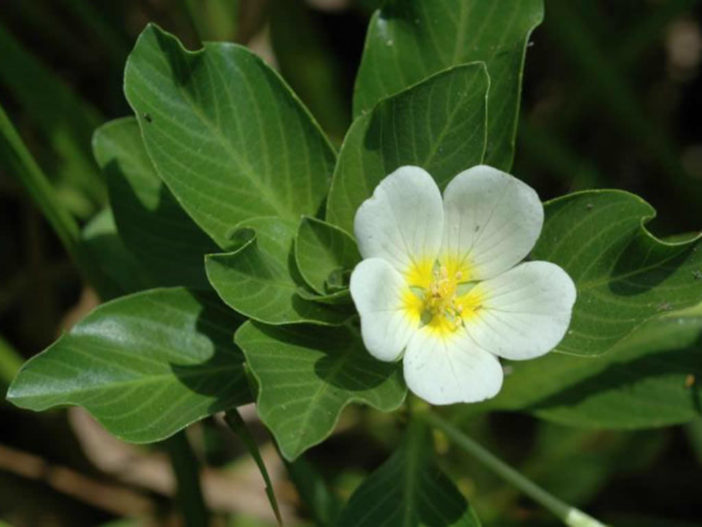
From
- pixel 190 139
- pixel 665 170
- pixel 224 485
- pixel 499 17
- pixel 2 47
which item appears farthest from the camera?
pixel 665 170

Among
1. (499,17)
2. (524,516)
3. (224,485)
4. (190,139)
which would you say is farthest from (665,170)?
(190,139)

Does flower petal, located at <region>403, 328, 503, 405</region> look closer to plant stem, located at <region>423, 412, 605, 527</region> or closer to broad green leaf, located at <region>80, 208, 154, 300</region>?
plant stem, located at <region>423, 412, 605, 527</region>

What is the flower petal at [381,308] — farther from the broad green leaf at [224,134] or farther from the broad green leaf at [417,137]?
the broad green leaf at [224,134]

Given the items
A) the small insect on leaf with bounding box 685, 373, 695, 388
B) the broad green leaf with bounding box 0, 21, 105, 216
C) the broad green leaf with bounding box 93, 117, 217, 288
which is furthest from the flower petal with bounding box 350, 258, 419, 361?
the broad green leaf with bounding box 0, 21, 105, 216

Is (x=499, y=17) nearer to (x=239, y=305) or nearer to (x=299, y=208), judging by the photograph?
(x=299, y=208)

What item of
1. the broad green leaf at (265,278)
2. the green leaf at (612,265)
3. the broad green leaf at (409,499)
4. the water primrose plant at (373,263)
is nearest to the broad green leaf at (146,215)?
the water primrose plant at (373,263)

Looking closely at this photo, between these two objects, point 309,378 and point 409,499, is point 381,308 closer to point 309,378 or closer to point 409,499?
point 309,378

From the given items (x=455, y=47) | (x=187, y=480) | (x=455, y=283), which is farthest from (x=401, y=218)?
(x=187, y=480)
